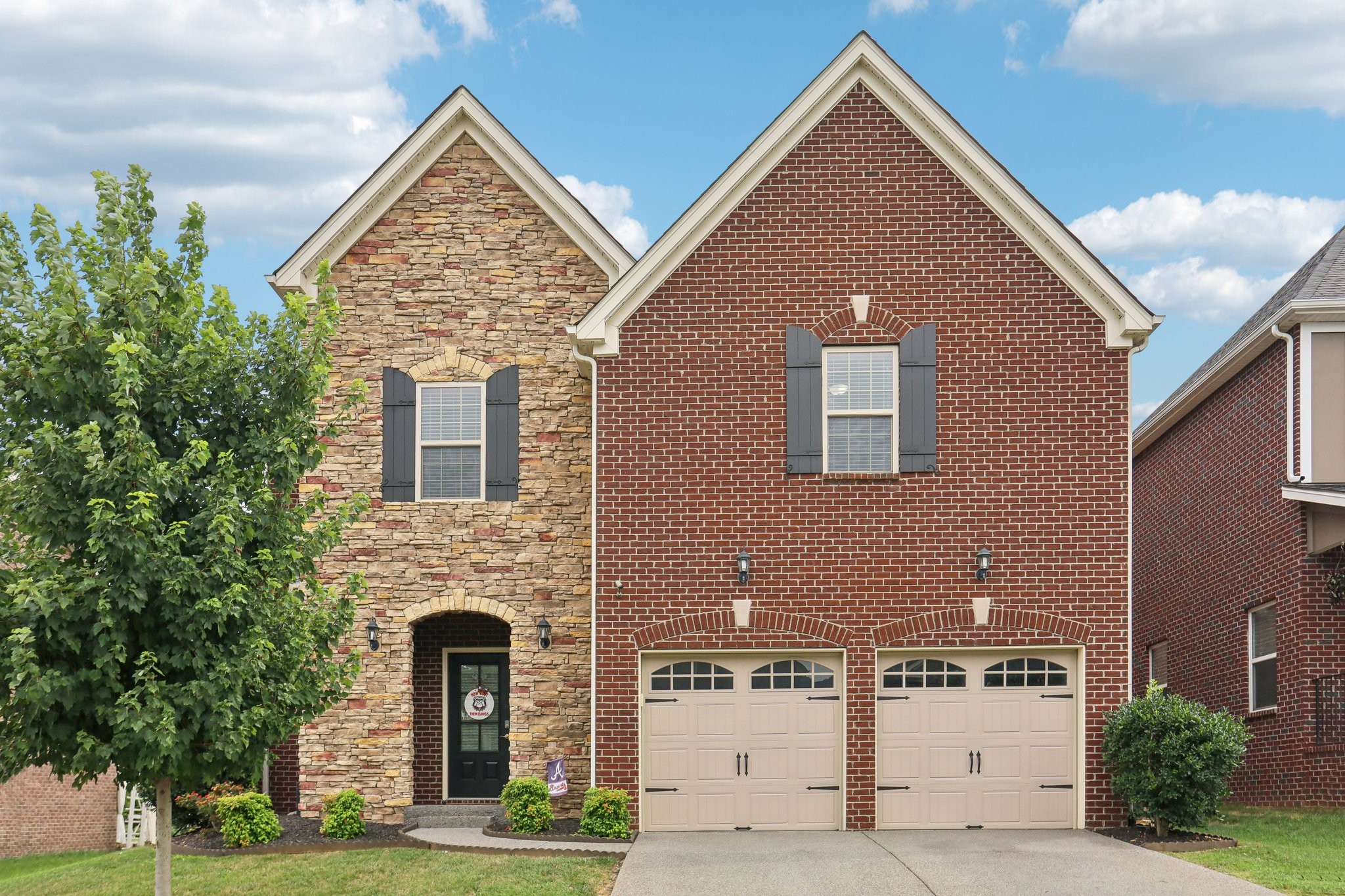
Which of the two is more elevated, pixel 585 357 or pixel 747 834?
pixel 585 357

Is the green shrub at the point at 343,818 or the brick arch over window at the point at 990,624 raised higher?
the brick arch over window at the point at 990,624

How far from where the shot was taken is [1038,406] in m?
17.1

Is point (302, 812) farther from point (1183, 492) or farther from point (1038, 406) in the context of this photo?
point (1183, 492)

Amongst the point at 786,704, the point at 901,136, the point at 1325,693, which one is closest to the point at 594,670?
the point at 786,704

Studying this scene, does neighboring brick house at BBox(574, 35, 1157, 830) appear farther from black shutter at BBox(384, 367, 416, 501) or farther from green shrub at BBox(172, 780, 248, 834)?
green shrub at BBox(172, 780, 248, 834)

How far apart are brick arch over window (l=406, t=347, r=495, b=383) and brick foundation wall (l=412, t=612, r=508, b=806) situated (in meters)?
3.38

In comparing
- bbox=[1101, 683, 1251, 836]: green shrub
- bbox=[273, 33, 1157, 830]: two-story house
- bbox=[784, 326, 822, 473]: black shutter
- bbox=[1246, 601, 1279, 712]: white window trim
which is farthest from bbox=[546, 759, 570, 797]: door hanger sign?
bbox=[1246, 601, 1279, 712]: white window trim

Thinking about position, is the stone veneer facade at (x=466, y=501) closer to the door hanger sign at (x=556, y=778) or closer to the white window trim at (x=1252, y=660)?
the door hanger sign at (x=556, y=778)

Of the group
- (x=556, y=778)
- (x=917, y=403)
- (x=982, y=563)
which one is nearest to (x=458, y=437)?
(x=556, y=778)

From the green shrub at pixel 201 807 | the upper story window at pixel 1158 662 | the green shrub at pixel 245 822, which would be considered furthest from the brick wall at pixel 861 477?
the upper story window at pixel 1158 662

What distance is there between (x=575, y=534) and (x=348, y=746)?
165 inches

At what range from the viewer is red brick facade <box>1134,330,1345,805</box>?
59.8 ft

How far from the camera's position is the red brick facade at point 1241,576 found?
59.8ft

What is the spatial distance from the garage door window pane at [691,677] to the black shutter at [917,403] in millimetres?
3428
